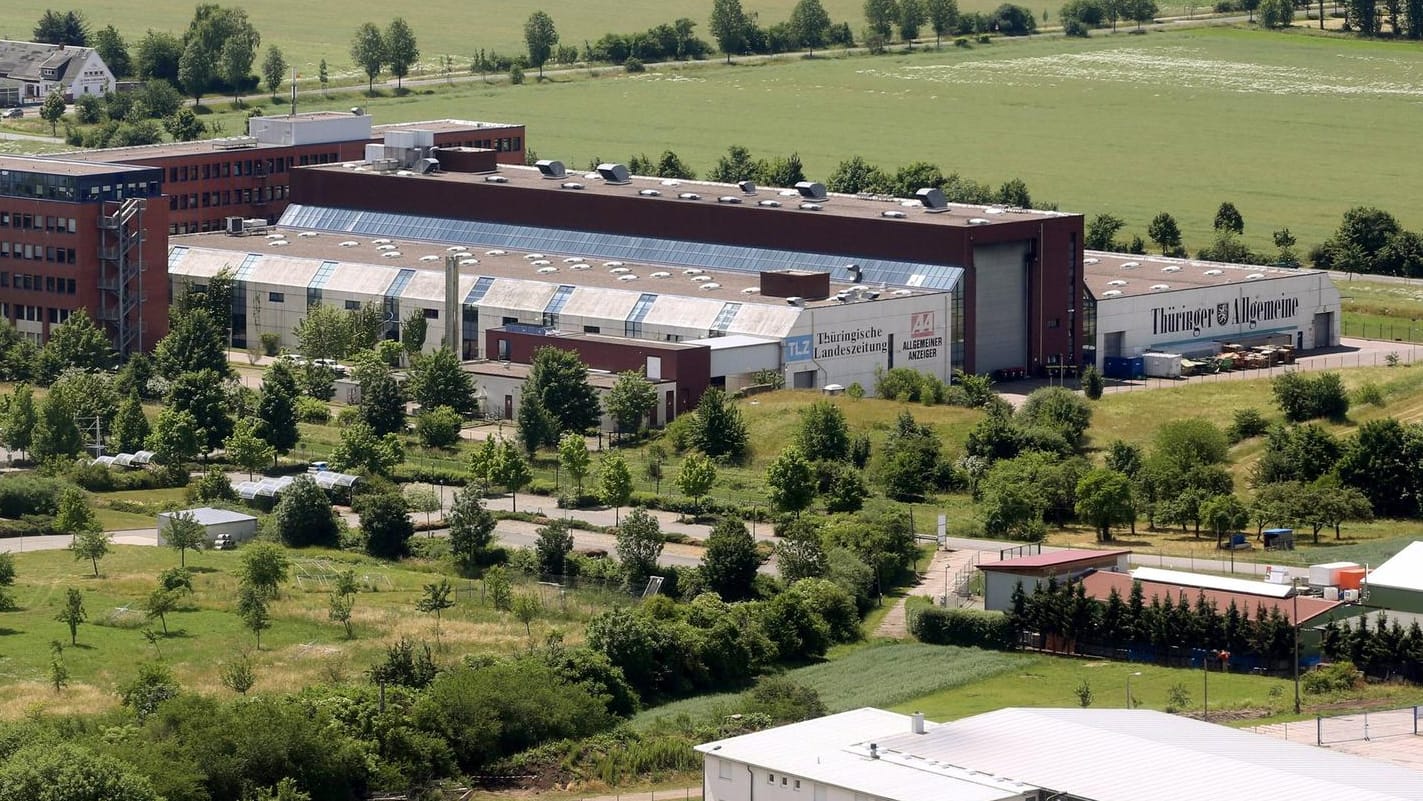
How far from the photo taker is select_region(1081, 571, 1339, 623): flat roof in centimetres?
8119

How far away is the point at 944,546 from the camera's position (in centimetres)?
9619

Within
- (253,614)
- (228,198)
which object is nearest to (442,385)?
(253,614)

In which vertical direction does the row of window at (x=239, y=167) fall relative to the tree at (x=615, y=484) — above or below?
above

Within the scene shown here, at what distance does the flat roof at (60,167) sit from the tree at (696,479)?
44600mm

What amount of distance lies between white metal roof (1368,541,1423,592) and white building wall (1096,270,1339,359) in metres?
49.4

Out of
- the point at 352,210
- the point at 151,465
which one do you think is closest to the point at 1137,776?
the point at 151,465

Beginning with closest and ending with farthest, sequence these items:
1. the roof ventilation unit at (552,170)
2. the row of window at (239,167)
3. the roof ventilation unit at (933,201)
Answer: the roof ventilation unit at (933,201) → the roof ventilation unit at (552,170) → the row of window at (239,167)

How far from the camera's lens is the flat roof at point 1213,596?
81.2m

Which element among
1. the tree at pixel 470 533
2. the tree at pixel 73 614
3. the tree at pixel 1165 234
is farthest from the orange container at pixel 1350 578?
the tree at pixel 1165 234

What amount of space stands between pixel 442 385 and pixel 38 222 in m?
26.9

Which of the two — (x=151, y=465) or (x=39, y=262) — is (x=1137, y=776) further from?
(x=39, y=262)

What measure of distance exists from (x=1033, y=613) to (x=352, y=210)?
7842 centimetres

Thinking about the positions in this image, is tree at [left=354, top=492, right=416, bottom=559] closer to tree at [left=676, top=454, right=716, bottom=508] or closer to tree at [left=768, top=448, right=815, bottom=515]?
tree at [left=676, top=454, right=716, bottom=508]

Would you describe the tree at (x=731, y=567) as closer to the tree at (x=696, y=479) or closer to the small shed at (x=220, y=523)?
the tree at (x=696, y=479)
